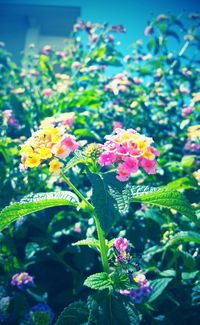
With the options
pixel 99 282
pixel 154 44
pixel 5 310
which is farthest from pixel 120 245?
pixel 154 44

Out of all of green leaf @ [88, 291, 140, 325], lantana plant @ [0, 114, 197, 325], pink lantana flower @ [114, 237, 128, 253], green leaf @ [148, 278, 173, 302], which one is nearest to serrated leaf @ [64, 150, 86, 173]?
lantana plant @ [0, 114, 197, 325]

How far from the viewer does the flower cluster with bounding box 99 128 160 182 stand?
34.0 inches

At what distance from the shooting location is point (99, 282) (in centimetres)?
86

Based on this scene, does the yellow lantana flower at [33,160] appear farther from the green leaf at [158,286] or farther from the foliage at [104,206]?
the green leaf at [158,286]

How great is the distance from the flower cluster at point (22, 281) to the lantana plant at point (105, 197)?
42 cm

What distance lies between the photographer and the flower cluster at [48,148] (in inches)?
34.7

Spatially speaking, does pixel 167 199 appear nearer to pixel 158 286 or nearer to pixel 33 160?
pixel 33 160

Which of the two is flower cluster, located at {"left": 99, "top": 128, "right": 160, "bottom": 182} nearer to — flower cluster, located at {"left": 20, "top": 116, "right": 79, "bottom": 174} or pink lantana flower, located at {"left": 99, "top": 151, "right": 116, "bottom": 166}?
pink lantana flower, located at {"left": 99, "top": 151, "right": 116, "bottom": 166}

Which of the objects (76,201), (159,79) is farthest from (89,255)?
(159,79)

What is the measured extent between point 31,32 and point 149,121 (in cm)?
538

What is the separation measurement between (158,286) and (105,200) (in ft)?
1.90

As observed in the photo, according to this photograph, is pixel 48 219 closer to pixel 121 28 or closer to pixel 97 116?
pixel 97 116

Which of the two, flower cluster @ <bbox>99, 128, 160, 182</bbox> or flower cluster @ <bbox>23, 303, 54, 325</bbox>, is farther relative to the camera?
flower cluster @ <bbox>23, 303, 54, 325</bbox>

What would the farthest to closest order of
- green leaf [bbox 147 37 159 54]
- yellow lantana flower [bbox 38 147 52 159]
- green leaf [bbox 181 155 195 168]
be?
green leaf [bbox 147 37 159 54], green leaf [bbox 181 155 195 168], yellow lantana flower [bbox 38 147 52 159]
